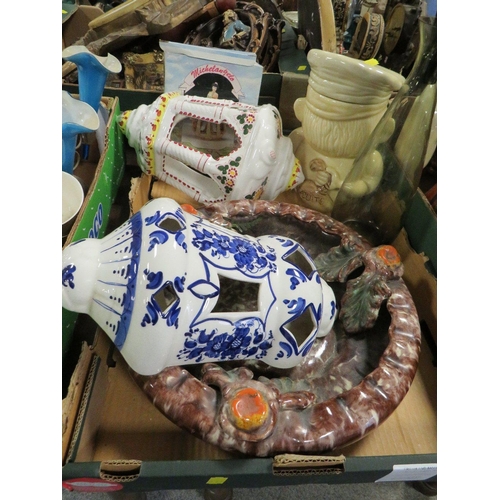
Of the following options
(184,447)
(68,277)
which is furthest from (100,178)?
(184,447)

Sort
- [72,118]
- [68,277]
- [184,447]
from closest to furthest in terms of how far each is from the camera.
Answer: [68,277] → [184,447] → [72,118]

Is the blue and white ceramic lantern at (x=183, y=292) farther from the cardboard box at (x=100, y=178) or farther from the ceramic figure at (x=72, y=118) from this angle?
the ceramic figure at (x=72, y=118)

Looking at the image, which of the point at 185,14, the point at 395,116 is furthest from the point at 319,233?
the point at 185,14

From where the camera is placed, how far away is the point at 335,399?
0.51m

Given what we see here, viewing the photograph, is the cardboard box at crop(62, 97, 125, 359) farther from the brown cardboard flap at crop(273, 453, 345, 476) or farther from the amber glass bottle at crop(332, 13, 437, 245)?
the amber glass bottle at crop(332, 13, 437, 245)

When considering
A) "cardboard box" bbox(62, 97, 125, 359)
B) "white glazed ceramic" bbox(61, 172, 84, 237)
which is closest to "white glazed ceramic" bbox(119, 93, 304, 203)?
"cardboard box" bbox(62, 97, 125, 359)

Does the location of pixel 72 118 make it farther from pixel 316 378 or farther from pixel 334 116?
pixel 316 378

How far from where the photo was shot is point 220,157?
2.71ft

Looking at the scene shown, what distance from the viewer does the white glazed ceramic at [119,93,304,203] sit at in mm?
786

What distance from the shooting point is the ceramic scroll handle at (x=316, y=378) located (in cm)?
46

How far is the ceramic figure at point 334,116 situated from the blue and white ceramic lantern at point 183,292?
1.19ft

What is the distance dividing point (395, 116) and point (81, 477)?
720mm

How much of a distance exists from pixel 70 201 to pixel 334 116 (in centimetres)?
51

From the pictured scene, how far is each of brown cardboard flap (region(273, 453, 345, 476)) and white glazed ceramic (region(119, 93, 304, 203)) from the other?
1.66ft
